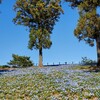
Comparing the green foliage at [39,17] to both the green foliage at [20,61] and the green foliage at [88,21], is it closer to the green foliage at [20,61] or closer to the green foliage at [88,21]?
A: the green foliage at [20,61]

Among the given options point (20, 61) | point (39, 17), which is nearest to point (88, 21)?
point (39, 17)

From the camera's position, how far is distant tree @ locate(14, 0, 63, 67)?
5681 cm

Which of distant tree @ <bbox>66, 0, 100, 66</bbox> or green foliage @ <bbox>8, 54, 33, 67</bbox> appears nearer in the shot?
distant tree @ <bbox>66, 0, 100, 66</bbox>

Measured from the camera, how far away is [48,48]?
57.2 meters

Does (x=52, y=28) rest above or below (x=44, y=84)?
above

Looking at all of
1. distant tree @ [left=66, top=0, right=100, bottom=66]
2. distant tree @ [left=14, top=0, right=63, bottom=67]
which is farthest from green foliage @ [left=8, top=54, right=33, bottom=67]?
distant tree @ [left=66, top=0, right=100, bottom=66]

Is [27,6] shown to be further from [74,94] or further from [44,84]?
[74,94]

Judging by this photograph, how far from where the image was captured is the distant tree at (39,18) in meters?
56.8

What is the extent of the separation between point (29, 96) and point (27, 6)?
→ 3752cm

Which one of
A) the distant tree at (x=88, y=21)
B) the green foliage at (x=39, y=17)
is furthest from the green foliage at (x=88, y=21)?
the green foliage at (x=39, y=17)

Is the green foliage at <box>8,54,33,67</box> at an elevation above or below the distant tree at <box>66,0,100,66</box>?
below

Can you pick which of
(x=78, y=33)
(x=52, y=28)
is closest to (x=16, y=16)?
(x=52, y=28)

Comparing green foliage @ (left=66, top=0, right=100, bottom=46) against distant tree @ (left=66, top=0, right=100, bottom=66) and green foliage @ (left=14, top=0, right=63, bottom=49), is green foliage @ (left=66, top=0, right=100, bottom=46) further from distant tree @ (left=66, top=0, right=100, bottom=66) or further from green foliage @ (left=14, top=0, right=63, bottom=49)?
green foliage @ (left=14, top=0, right=63, bottom=49)

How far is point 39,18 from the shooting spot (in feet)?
187
